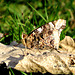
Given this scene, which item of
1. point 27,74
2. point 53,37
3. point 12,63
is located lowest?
point 27,74

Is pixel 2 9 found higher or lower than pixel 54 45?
higher

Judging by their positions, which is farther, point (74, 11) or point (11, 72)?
point (74, 11)

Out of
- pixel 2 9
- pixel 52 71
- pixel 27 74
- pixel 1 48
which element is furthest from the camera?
pixel 2 9

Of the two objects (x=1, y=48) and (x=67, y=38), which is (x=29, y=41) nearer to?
(x=1, y=48)

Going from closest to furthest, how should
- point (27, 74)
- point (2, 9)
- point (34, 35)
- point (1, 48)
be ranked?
point (27, 74) < point (1, 48) < point (34, 35) < point (2, 9)

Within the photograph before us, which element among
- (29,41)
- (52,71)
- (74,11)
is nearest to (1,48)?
(29,41)

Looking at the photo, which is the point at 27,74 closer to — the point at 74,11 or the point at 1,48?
the point at 1,48

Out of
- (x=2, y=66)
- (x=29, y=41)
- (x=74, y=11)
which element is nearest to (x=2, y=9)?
(x=74, y=11)
